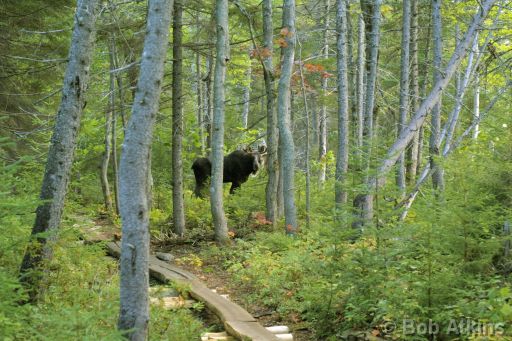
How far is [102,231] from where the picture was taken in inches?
546

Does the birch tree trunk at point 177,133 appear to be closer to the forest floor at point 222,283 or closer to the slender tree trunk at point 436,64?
the forest floor at point 222,283

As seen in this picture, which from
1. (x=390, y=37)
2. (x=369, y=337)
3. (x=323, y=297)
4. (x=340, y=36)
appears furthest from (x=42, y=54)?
(x=390, y=37)

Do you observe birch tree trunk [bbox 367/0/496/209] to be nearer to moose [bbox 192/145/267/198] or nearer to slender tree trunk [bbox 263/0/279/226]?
slender tree trunk [bbox 263/0/279/226]

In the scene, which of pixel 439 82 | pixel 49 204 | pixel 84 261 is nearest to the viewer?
pixel 49 204

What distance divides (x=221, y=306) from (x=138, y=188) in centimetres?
357

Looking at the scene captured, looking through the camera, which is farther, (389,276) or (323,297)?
(323,297)

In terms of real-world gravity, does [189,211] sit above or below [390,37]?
below

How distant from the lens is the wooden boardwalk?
649 centimetres

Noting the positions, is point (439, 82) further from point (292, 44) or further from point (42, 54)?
point (42, 54)

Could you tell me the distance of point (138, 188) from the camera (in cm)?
485

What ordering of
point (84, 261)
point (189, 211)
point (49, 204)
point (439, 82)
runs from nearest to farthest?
1. point (49, 204)
2. point (84, 261)
3. point (439, 82)
4. point (189, 211)

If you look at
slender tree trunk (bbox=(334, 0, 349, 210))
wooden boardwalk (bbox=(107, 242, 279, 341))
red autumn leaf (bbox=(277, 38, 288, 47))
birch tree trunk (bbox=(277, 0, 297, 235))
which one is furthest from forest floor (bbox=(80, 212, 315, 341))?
red autumn leaf (bbox=(277, 38, 288, 47))

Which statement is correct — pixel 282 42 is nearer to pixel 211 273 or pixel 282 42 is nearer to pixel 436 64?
pixel 436 64

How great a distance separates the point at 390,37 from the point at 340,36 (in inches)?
348
